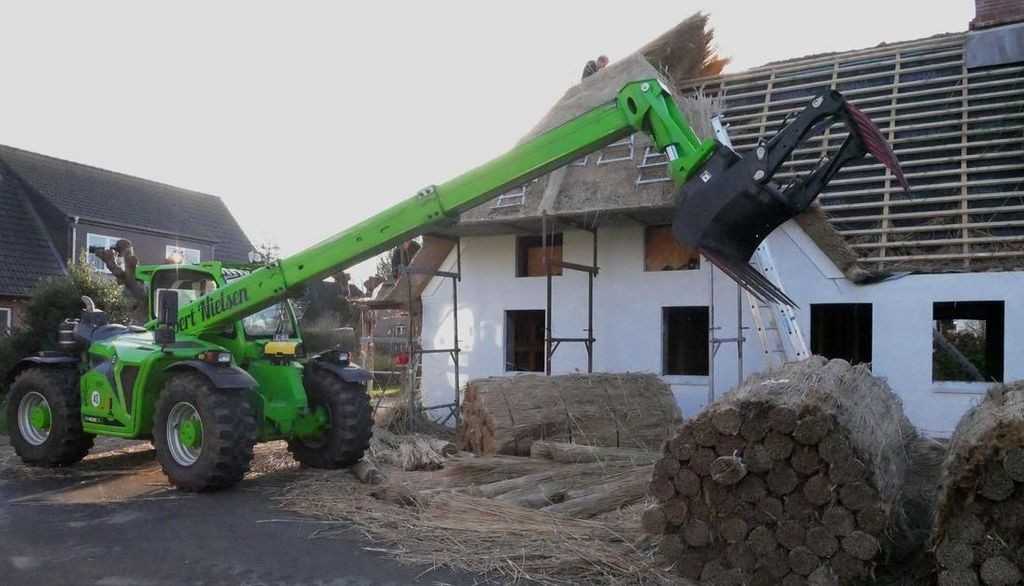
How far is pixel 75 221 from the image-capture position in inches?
941

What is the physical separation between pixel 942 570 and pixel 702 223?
2693 millimetres

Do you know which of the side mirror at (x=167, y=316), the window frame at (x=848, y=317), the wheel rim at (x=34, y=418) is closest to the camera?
the side mirror at (x=167, y=316)

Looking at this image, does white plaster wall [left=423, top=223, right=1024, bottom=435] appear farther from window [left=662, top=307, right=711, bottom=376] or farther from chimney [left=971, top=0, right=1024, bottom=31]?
chimney [left=971, top=0, right=1024, bottom=31]

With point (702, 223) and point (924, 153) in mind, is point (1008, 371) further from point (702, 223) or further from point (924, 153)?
point (702, 223)

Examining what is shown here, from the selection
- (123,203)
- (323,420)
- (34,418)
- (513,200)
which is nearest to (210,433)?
(323,420)

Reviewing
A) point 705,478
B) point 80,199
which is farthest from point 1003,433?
point 80,199

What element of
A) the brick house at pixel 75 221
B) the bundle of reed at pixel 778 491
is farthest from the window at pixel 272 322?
the brick house at pixel 75 221

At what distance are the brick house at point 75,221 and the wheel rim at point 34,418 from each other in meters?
11.2

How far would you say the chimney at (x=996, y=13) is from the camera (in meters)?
13.2

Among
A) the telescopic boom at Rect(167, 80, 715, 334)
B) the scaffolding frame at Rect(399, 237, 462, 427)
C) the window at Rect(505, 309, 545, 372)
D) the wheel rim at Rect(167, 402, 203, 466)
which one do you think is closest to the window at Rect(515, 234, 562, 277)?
the window at Rect(505, 309, 545, 372)

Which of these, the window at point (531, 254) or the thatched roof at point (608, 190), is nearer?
the thatched roof at point (608, 190)

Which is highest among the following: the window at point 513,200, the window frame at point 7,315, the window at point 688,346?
the window at point 513,200

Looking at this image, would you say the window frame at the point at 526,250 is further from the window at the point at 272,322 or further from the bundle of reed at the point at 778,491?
the bundle of reed at the point at 778,491

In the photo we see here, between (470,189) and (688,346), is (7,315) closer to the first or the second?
(688,346)
